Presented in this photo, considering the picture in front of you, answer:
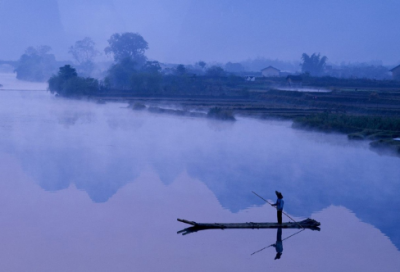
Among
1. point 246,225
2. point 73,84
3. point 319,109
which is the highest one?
point 73,84

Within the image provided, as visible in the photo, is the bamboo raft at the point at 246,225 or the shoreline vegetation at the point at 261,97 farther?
the shoreline vegetation at the point at 261,97

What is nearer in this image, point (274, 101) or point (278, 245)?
point (278, 245)

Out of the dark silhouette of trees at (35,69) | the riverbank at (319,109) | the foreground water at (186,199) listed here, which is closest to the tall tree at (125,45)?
the dark silhouette of trees at (35,69)

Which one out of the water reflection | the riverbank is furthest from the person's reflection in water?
the riverbank

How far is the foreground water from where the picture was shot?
16.0ft

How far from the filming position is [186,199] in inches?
263

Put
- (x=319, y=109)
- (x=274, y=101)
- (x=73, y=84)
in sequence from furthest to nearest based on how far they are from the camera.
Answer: (x=73, y=84)
(x=274, y=101)
(x=319, y=109)

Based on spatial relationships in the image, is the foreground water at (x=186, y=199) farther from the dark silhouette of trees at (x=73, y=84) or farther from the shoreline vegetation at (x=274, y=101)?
the dark silhouette of trees at (x=73, y=84)

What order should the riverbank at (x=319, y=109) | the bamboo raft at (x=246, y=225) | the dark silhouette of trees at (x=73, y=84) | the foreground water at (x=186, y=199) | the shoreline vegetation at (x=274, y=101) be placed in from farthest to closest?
1. the dark silhouette of trees at (x=73, y=84)
2. the shoreline vegetation at (x=274, y=101)
3. the riverbank at (x=319, y=109)
4. the foreground water at (x=186, y=199)
5. the bamboo raft at (x=246, y=225)

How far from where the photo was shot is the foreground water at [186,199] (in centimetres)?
488

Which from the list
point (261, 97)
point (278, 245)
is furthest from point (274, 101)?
point (278, 245)

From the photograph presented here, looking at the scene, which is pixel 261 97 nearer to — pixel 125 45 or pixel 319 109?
pixel 319 109

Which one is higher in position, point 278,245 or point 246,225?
point 246,225

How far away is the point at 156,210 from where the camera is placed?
6160 mm
